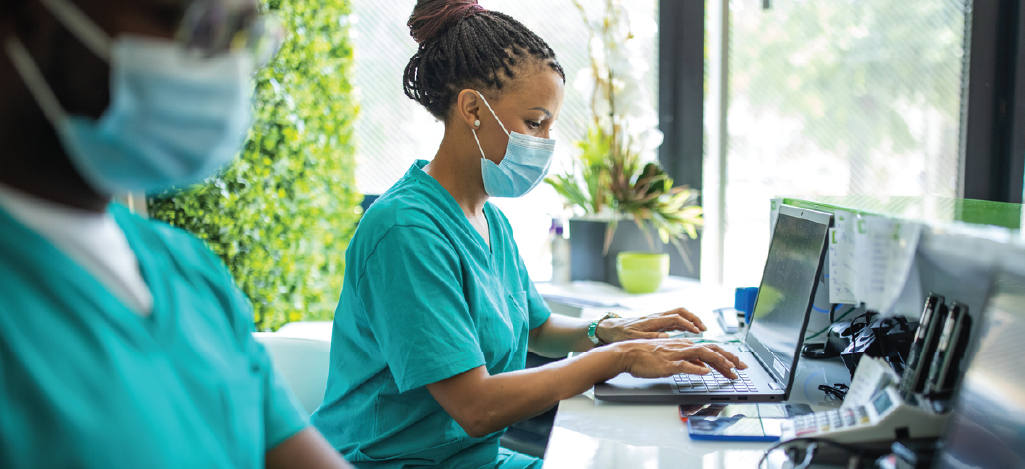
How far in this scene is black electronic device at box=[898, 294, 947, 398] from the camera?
80 centimetres

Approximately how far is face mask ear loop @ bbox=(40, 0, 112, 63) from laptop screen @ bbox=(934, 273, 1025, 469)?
856mm

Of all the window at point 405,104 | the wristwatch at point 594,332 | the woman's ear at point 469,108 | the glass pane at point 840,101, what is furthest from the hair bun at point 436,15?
the glass pane at point 840,101

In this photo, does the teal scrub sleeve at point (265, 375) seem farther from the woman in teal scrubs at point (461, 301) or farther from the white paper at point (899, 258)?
the white paper at point (899, 258)

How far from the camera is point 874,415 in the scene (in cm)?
75

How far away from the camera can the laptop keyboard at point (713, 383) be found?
104 cm

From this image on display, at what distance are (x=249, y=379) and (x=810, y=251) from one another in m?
0.89

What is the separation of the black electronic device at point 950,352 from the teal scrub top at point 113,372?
0.78 meters

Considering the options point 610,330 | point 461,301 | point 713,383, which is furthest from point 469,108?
point 713,383

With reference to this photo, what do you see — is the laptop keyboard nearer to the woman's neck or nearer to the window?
the woman's neck

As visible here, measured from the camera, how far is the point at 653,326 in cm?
128

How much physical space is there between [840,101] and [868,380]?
1802 mm

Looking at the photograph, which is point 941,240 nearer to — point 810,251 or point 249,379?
point 810,251

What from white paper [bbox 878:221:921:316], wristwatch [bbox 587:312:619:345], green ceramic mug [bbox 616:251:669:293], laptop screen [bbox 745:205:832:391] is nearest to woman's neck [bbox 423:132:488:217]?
wristwatch [bbox 587:312:619:345]

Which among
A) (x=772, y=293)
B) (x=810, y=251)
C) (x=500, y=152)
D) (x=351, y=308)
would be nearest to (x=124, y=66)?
(x=351, y=308)
